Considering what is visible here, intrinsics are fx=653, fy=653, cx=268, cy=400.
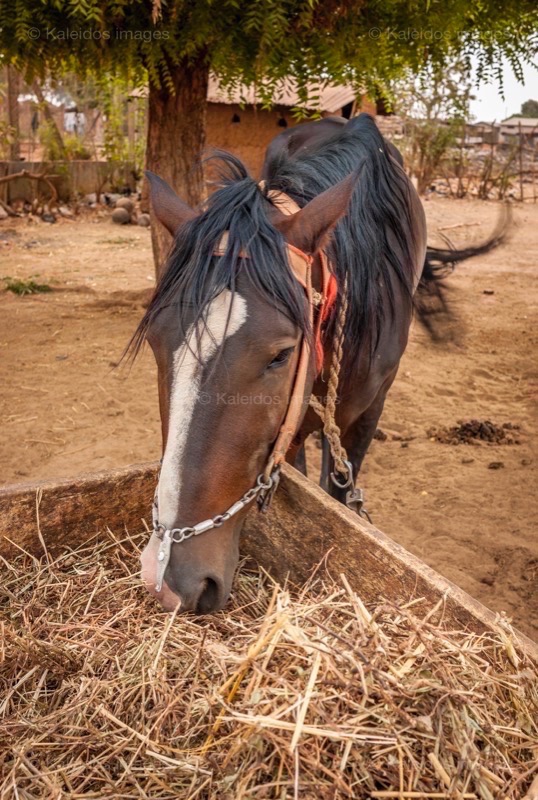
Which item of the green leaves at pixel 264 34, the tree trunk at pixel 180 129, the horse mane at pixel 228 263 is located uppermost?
the green leaves at pixel 264 34

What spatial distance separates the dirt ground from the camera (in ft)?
11.9

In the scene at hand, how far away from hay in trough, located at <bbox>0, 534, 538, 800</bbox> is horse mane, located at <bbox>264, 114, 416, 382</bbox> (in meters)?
1.07


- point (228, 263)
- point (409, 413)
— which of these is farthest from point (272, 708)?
point (409, 413)

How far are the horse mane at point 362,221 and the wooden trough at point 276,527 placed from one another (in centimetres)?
65

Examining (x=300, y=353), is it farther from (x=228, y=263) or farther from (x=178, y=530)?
(x=178, y=530)

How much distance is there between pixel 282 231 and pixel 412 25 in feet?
10.8

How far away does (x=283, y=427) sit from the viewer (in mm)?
1835

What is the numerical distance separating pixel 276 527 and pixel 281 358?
0.83 metres

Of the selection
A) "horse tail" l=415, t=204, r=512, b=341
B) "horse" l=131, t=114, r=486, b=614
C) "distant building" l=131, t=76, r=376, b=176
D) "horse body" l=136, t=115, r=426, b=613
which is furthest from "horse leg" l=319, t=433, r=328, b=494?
"distant building" l=131, t=76, r=376, b=176

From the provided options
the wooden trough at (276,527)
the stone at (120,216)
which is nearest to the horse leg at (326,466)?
the wooden trough at (276,527)

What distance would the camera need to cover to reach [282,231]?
1942 millimetres

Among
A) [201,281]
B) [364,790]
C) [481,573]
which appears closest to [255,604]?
[364,790]

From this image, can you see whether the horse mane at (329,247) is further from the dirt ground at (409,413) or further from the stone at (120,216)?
the stone at (120,216)

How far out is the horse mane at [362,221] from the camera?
7.79ft
